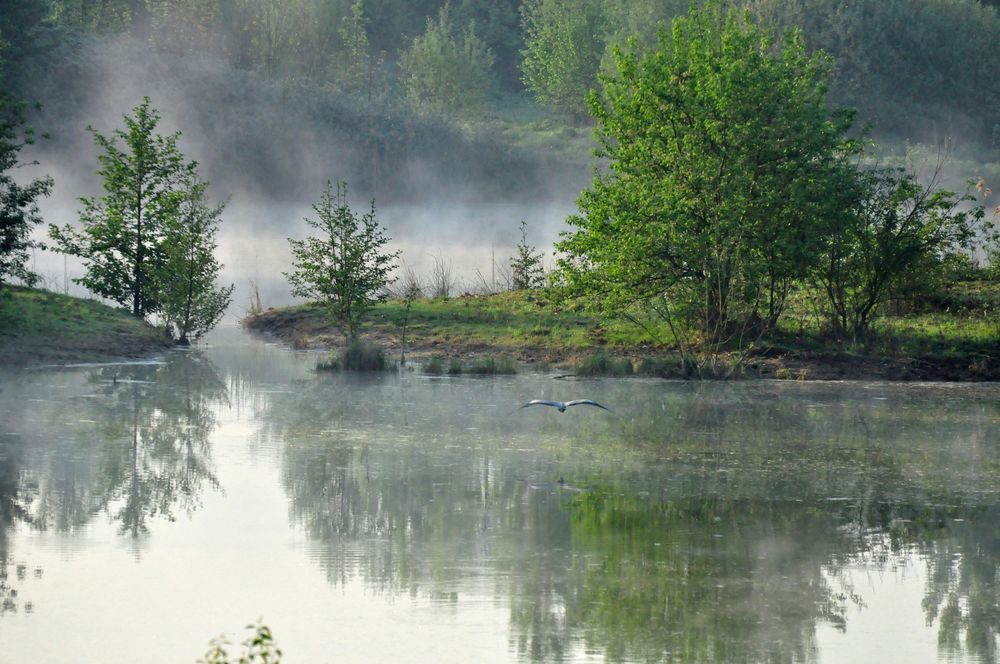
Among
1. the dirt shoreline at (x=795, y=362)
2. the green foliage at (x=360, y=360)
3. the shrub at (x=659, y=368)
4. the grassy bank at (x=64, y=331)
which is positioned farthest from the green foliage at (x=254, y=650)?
the grassy bank at (x=64, y=331)

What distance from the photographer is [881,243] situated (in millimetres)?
27016

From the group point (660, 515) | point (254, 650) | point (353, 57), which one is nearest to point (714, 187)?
point (660, 515)

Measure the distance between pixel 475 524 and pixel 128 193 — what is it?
819 inches

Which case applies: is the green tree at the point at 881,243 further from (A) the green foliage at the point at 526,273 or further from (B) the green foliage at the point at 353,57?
(B) the green foliage at the point at 353,57

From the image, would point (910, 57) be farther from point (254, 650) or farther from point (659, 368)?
point (254, 650)

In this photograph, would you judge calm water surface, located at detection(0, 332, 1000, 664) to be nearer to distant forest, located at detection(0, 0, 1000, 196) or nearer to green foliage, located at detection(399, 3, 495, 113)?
distant forest, located at detection(0, 0, 1000, 196)

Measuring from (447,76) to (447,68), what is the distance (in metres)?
0.57

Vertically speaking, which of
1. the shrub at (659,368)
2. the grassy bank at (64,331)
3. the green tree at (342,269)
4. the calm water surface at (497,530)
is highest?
the green tree at (342,269)

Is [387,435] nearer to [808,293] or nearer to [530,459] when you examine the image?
[530,459]

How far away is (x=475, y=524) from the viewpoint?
39.6 feet

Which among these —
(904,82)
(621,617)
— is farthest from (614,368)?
(904,82)

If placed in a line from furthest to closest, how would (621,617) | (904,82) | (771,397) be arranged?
(904,82) < (771,397) < (621,617)

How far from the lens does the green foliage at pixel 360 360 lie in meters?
26.0

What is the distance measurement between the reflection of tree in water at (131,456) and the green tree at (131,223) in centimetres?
734
